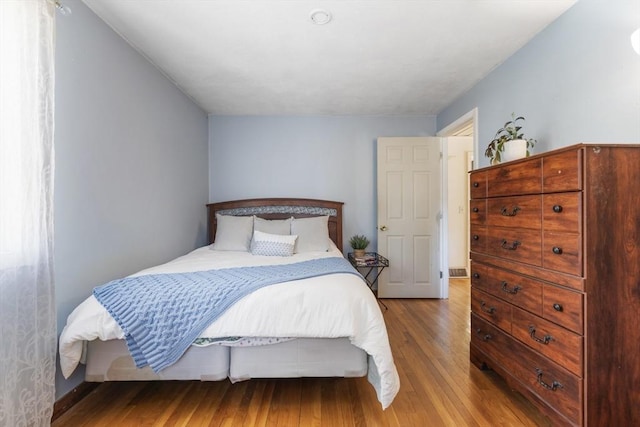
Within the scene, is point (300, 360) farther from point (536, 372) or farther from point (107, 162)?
point (107, 162)

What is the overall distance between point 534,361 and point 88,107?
118 inches

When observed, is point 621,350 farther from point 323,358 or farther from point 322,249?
point 322,249

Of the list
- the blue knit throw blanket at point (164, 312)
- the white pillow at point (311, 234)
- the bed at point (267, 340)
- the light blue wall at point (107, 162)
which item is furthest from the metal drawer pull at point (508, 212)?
the light blue wall at point (107, 162)

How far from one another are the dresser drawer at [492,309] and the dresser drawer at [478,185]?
0.68 metres

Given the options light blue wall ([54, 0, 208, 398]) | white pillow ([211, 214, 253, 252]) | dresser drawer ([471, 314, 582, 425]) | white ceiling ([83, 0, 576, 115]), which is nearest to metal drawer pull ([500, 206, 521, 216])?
dresser drawer ([471, 314, 582, 425])

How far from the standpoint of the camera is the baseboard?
156 cm

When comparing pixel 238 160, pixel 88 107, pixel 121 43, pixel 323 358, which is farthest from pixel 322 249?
pixel 121 43

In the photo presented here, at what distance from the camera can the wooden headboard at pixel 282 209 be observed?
372 cm

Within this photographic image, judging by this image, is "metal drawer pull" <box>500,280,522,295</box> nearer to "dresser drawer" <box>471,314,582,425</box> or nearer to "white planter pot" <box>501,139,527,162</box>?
"dresser drawer" <box>471,314,582,425</box>

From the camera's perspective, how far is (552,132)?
6.45 ft

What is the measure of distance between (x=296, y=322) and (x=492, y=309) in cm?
129

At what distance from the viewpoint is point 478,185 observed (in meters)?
2.02

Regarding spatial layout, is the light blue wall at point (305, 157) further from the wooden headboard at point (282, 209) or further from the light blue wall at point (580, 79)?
the light blue wall at point (580, 79)

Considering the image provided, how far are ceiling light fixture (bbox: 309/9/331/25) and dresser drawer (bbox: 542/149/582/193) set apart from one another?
154cm
